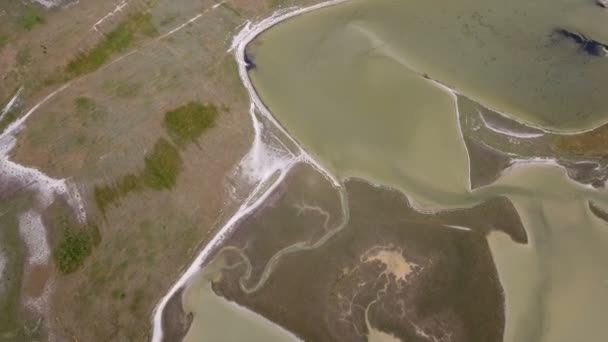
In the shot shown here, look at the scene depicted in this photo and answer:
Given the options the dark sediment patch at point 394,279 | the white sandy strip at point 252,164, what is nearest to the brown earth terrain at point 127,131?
the white sandy strip at point 252,164

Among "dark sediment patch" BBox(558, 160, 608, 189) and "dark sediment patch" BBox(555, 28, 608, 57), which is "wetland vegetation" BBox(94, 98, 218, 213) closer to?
"dark sediment patch" BBox(558, 160, 608, 189)

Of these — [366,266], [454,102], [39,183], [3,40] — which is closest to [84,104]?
[39,183]

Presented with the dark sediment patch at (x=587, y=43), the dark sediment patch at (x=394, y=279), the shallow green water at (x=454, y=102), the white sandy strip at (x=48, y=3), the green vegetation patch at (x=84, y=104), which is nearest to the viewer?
the dark sediment patch at (x=394, y=279)

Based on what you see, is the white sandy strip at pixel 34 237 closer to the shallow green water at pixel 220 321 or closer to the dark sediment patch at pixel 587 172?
the shallow green water at pixel 220 321

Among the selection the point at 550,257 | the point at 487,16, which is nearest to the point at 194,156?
the point at 550,257

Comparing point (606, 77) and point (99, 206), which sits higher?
point (99, 206)

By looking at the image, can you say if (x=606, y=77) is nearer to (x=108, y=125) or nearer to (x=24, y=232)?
→ (x=108, y=125)
